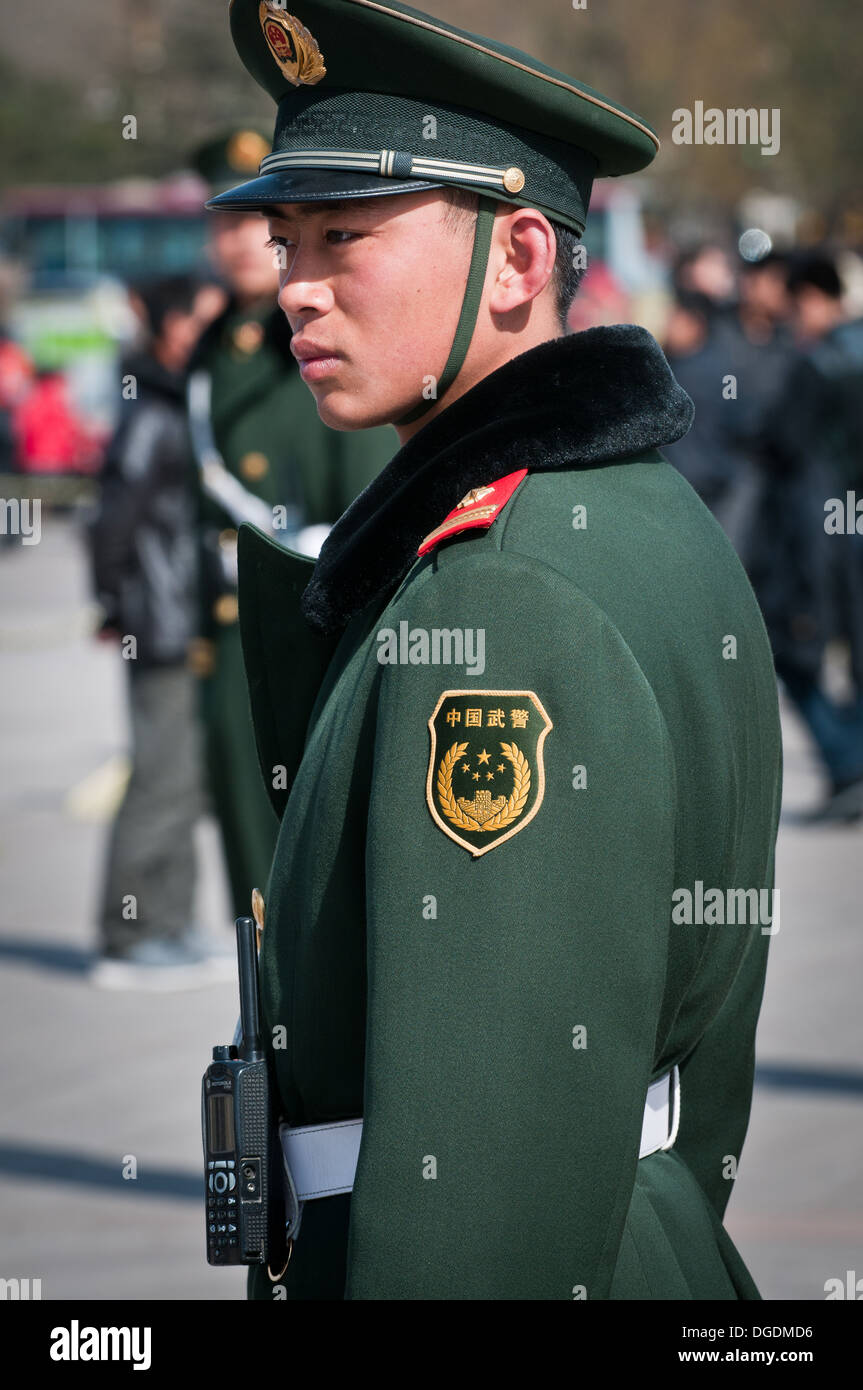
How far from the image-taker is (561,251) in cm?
196

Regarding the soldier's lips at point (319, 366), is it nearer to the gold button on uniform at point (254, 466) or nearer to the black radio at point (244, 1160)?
the black radio at point (244, 1160)

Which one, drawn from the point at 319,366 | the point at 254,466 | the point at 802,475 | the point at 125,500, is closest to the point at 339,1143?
the point at 319,366

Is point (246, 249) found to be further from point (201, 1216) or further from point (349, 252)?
point (349, 252)

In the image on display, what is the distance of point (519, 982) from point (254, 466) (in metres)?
3.69

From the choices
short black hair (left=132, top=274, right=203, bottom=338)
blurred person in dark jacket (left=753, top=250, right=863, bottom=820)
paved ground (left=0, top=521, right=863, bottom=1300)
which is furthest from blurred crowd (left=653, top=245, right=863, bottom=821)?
short black hair (left=132, top=274, right=203, bottom=338)

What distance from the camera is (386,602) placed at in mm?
1896

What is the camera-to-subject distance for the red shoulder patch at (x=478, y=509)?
5.74 feet

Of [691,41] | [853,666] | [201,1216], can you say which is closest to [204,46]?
[691,41]

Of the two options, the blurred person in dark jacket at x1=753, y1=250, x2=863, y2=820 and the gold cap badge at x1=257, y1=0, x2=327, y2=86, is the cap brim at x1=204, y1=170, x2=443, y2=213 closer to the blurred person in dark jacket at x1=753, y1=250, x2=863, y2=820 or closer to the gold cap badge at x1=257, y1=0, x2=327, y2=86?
the gold cap badge at x1=257, y1=0, x2=327, y2=86

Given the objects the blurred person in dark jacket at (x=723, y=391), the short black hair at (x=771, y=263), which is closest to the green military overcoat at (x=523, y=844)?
the blurred person in dark jacket at (x=723, y=391)

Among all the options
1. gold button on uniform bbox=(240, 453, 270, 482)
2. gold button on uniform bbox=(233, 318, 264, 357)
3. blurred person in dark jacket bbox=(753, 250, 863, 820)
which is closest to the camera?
gold button on uniform bbox=(240, 453, 270, 482)

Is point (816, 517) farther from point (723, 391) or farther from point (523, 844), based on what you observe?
point (523, 844)

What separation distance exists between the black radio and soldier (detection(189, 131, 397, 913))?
2.95 meters

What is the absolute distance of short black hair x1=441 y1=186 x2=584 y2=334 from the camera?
6.19 ft
